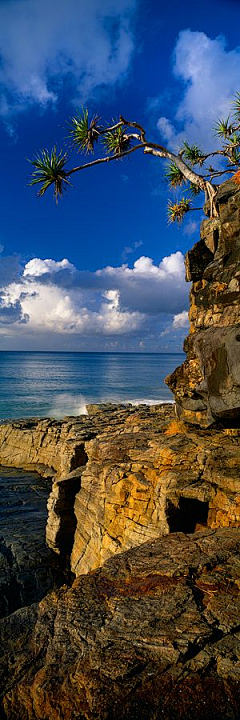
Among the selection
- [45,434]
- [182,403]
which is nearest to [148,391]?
[45,434]

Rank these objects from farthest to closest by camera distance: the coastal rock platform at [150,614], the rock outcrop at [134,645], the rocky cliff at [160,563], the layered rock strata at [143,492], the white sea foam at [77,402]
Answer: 1. the white sea foam at [77,402]
2. the layered rock strata at [143,492]
3. the rocky cliff at [160,563]
4. the coastal rock platform at [150,614]
5. the rock outcrop at [134,645]

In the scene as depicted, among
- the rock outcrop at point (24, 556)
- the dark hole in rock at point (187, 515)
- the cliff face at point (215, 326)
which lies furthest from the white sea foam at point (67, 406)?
the dark hole in rock at point (187, 515)

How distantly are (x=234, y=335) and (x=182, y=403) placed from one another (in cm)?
382

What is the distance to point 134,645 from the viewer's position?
15.7 feet

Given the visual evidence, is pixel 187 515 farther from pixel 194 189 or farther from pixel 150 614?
pixel 194 189

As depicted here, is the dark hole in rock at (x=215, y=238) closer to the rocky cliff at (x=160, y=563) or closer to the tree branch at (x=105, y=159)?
the rocky cliff at (x=160, y=563)

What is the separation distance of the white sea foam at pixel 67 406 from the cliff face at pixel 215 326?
183ft

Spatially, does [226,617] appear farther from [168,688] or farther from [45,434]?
[45,434]

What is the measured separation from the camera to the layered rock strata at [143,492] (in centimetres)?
984

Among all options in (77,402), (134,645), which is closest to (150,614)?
(134,645)

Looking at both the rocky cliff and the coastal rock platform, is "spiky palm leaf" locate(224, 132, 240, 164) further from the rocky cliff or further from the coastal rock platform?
the coastal rock platform

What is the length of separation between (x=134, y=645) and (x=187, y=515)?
225 inches

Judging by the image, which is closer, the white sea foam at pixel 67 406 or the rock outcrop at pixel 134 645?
the rock outcrop at pixel 134 645

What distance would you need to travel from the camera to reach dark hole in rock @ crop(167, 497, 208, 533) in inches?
391
